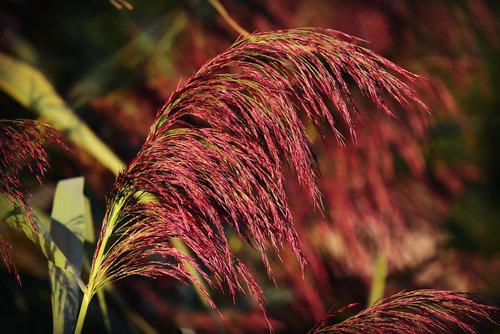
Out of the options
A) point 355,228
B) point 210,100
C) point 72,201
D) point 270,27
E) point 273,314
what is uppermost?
point 270,27

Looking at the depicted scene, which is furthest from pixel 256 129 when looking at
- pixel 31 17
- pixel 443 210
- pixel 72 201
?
pixel 443 210

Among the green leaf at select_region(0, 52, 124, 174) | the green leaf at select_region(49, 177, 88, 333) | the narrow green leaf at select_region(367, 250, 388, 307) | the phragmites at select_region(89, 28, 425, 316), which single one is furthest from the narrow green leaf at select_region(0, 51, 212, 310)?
the phragmites at select_region(89, 28, 425, 316)

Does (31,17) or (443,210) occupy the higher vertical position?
(31,17)

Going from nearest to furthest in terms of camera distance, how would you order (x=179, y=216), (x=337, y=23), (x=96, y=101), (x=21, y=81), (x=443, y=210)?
1. (x=179, y=216)
2. (x=21, y=81)
3. (x=96, y=101)
4. (x=337, y=23)
5. (x=443, y=210)

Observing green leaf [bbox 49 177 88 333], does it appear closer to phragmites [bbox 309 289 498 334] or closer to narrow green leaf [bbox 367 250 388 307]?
phragmites [bbox 309 289 498 334]

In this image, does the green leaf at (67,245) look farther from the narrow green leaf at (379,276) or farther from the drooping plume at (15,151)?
the narrow green leaf at (379,276)

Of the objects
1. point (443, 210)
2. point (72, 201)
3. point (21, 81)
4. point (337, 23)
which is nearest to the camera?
point (72, 201)

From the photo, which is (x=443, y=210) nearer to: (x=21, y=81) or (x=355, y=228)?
(x=355, y=228)
